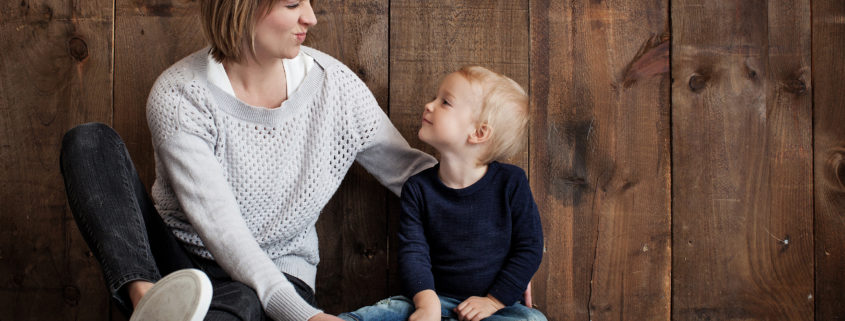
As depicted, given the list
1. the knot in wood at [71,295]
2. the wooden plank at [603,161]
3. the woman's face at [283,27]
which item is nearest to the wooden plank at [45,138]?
the knot in wood at [71,295]

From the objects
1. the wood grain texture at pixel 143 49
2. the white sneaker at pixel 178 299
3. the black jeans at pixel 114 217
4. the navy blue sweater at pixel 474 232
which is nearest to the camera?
the white sneaker at pixel 178 299

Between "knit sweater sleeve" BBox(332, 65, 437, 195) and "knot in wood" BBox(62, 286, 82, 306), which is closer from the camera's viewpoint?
"knit sweater sleeve" BBox(332, 65, 437, 195)

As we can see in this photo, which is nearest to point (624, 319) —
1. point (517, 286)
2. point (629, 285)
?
point (629, 285)

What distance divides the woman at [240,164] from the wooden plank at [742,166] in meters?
0.62

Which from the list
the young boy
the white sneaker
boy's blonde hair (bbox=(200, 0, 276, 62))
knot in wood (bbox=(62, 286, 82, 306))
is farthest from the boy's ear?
knot in wood (bbox=(62, 286, 82, 306))

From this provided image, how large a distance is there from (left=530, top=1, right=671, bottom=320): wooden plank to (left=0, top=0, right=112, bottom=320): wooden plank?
994 millimetres

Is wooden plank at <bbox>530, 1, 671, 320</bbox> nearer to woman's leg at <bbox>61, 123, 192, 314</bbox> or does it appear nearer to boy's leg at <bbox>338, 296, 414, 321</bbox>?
boy's leg at <bbox>338, 296, 414, 321</bbox>

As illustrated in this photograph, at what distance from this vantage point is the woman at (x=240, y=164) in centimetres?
96

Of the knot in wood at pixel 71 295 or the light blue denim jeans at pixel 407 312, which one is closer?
the light blue denim jeans at pixel 407 312

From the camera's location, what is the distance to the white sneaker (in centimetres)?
79

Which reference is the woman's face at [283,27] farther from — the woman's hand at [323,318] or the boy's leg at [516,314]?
the boy's leg at [516,314]

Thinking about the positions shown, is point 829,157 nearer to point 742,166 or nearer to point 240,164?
point 742,166

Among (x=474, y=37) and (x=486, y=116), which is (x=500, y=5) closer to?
(x=474, y=37)

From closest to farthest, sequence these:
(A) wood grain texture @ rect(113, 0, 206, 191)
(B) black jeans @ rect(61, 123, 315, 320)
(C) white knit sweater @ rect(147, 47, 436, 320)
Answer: (B) black jeans @ rect(61, 123, 315, 320) < (C) white knit sweater @ rect(147, 47, 436, 320) < (A) wood grain texture @ rect(113, 0, 206, 191)
